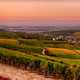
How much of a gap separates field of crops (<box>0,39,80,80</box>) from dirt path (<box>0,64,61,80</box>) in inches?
1.1

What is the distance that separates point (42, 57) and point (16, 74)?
193 mm

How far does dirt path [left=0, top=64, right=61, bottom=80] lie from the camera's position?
1.13 m

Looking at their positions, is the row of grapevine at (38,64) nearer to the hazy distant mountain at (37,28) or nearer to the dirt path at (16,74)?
the dirt path at (16,74)

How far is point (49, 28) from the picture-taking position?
1.21 meters

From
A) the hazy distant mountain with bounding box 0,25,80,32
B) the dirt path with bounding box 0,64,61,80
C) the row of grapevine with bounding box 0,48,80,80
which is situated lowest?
the dirt path with bounding box 0,64,61,80

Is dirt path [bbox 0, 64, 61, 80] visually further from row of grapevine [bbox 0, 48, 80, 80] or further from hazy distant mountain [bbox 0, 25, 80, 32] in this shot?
hazy distant mountain [bbox 0, 25, 80, 32]

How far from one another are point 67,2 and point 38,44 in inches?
13.3

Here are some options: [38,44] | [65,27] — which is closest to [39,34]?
[38,44]

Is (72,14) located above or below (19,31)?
above

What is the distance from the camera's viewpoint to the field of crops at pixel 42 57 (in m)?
1.12

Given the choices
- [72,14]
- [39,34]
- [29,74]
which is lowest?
[29,74]


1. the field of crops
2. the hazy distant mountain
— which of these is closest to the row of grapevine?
the field of crops

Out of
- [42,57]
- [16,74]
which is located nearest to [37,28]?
[42,57]

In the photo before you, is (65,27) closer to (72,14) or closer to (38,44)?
(72,14)
